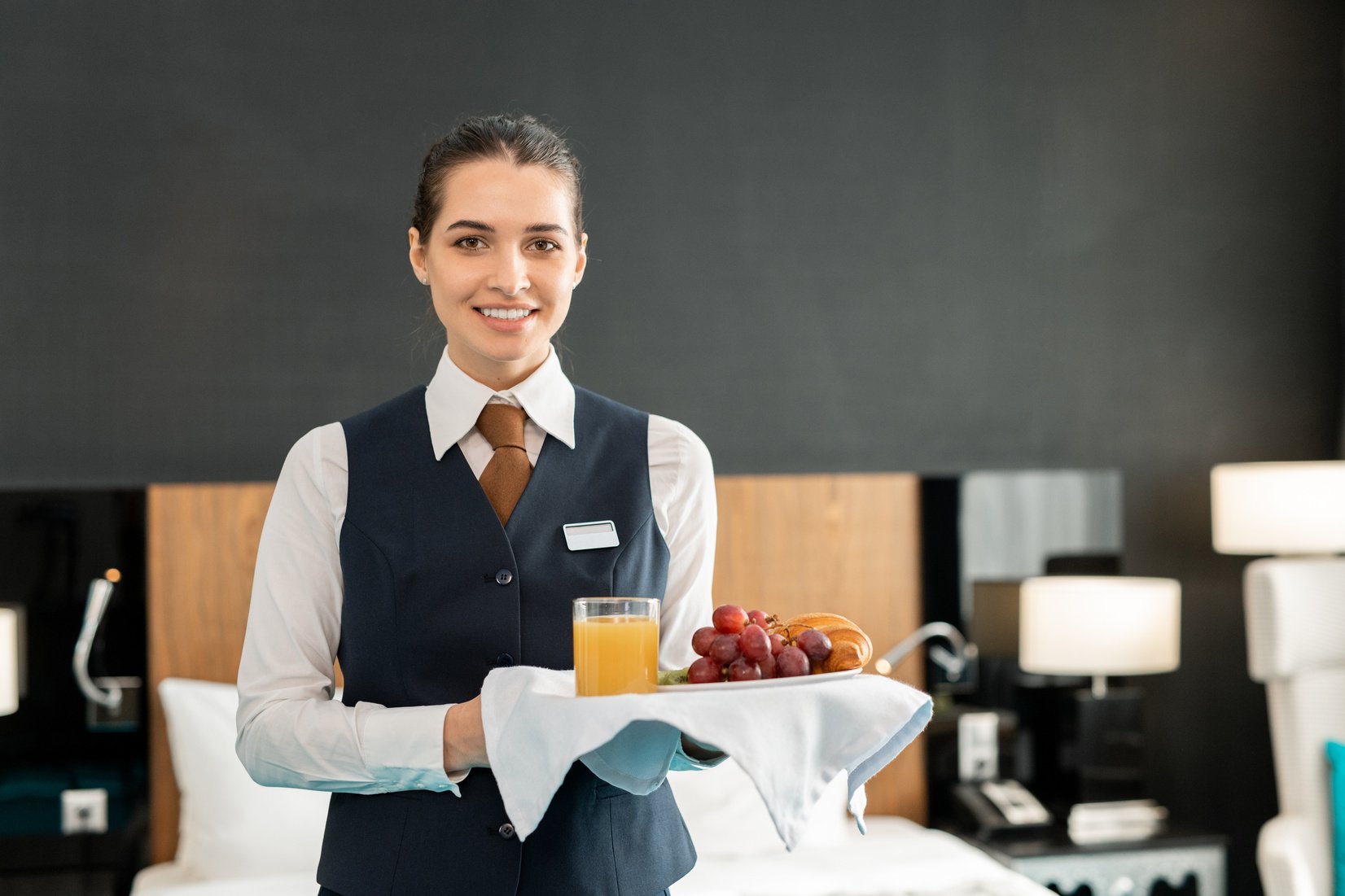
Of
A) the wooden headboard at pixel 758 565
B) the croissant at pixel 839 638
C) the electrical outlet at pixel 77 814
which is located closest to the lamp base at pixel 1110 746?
the wooden headboard at pixel 758 565

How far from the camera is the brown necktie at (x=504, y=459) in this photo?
1431 mm

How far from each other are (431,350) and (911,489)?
4.69ft

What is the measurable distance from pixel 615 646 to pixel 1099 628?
2399 mm

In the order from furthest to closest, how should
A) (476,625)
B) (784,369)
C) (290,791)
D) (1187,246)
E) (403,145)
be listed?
(1187,246)
(784,369)
(403,145)
(290,791)
(476,625)

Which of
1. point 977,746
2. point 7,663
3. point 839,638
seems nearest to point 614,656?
point 839,638

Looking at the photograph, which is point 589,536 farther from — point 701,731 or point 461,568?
point 701,731

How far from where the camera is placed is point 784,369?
3783 mm

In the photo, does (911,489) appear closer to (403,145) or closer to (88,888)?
(403,145)

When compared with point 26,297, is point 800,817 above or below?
below

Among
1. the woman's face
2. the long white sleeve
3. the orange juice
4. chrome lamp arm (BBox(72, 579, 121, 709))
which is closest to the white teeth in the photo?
the woman's face

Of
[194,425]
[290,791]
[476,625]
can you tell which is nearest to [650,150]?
[194,425]

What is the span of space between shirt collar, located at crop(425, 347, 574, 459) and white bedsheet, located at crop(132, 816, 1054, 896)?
146 cm

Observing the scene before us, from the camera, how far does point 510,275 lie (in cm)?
136

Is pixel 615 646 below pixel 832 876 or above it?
above
